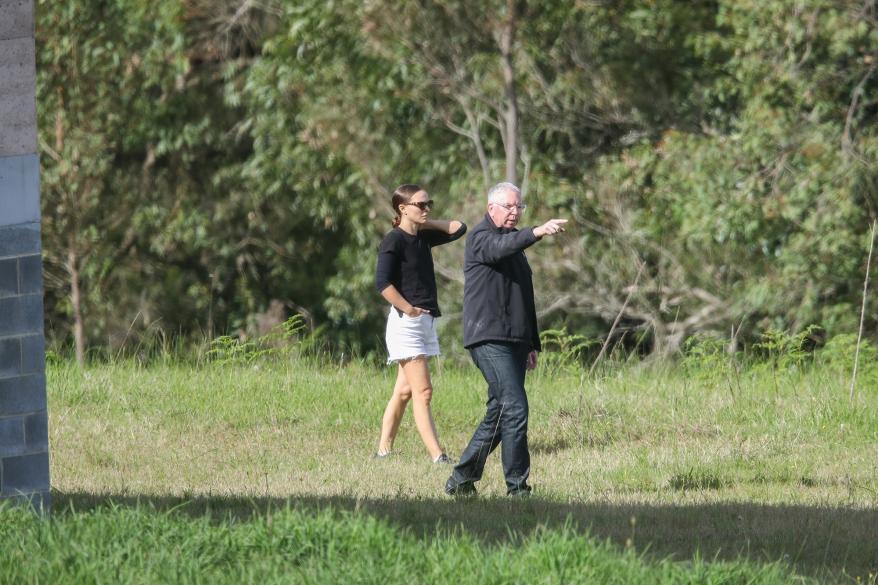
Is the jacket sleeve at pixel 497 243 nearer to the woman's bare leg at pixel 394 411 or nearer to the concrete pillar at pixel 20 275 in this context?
the woman's bare leg at pixel 394 411

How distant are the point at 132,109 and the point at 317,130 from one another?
2.99 meters

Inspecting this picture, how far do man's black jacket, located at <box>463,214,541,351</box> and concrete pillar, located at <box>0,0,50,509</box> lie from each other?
7.80 ft

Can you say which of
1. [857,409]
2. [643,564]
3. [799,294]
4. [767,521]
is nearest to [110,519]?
[643,564]

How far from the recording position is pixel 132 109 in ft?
66.6

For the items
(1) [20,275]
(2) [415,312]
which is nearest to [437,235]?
(2) [415,312]

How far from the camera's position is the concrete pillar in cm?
675

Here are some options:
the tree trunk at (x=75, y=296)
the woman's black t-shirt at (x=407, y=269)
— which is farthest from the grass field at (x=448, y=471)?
the tree trunk at (x=75, y=296)

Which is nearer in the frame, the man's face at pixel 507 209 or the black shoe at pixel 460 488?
the man's face at pixel 507 209

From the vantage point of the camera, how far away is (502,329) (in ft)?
26.3

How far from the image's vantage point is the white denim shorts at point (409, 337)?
9.16m

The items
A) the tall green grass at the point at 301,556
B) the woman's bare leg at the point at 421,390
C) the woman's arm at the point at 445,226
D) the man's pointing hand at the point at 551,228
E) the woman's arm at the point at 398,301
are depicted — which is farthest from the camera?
the woman's arm at the point at 445,226

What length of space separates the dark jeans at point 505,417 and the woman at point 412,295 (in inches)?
40.9

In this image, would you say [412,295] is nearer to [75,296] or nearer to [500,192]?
[500,192]

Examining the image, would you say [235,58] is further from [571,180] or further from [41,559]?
[41,559]
